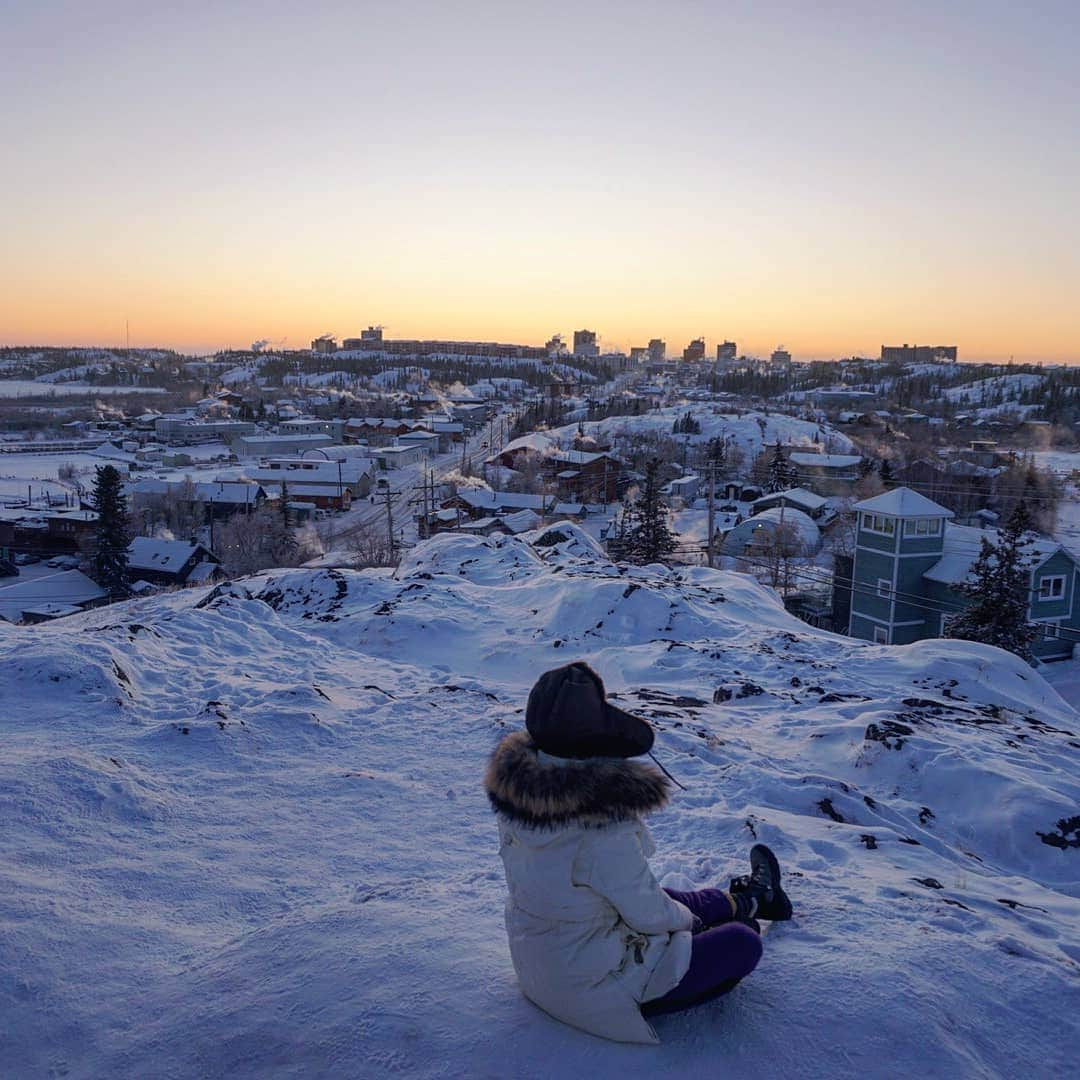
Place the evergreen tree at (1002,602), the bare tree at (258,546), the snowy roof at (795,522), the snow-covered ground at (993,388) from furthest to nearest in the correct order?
the snow-covered ground at (993,388)
the snowy roof at (795,522)
the bare tree at (258,546)
the evergreen tree at (1002,602)

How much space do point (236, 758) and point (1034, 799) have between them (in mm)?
5732

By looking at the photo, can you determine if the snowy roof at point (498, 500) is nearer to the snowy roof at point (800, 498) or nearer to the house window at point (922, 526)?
the snowy roof at point (800, 498)

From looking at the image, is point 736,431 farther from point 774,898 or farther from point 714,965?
point 714,965

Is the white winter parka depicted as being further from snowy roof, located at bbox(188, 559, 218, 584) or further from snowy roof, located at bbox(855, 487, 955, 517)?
snowy roof, located at bbox(188, 559, 218, 584)

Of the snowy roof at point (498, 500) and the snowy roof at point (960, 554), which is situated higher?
the snowy roof at point (960, 554)

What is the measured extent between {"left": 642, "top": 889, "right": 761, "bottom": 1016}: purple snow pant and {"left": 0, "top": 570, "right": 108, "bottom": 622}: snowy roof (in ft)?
94.3

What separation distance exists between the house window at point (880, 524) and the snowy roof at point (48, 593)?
86.0ft

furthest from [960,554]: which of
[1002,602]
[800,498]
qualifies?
[800,498]

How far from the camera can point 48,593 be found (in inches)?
1170

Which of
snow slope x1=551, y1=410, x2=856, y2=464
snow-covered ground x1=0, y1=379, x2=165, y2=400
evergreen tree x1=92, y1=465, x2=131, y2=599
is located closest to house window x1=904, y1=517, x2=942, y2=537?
evergreen tree x1=92, y1=465, x2=131, y2=599

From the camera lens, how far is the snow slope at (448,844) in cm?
260

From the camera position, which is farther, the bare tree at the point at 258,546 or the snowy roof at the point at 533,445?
the snowy roof at the point at 533,445

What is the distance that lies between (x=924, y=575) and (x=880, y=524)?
179 cm

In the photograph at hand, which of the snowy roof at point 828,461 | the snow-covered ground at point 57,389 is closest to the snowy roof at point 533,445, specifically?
the snowy roof at point 828,461
